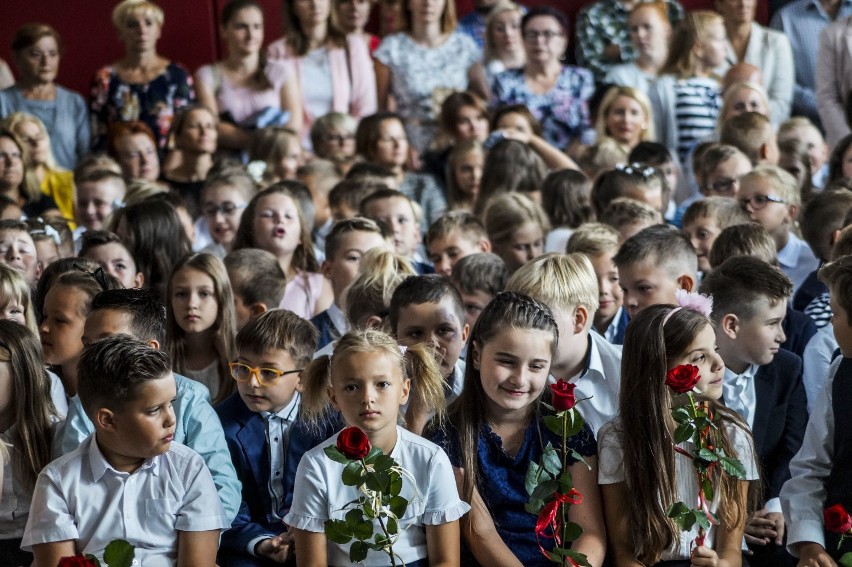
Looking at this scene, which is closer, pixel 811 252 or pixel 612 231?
pixel 612 231

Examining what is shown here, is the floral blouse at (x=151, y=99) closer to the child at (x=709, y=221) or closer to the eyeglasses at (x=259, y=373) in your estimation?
the child at (x=709, y=221)

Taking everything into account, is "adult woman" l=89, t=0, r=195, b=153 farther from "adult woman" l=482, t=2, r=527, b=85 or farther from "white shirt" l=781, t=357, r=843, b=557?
"white shirt" l=781, t=357, r=843, b=557

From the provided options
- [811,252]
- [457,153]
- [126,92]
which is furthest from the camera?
[126,92]

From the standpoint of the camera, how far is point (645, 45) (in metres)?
7.25

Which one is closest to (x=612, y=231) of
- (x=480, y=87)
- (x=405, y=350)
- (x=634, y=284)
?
(x=634, y=284)

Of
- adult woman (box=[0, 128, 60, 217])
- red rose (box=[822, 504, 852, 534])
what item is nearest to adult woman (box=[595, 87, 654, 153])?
adult woman (box=[0, 128, 60, 217])

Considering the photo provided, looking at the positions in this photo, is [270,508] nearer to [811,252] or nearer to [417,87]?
[811,252]

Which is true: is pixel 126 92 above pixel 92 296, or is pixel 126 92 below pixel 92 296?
above

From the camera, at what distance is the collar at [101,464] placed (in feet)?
9.57

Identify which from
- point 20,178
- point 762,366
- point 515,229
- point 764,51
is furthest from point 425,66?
point 762,366

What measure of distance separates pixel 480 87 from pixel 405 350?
164 inches

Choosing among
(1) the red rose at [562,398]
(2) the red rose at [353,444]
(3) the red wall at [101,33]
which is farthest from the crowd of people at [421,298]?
(3) the red wall at [101,33]

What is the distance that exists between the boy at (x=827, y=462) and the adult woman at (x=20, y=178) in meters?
4.03

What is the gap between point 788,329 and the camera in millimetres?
4047
